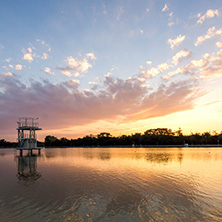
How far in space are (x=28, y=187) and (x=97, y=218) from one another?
36.8 feet

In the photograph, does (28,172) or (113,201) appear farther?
(28,172)

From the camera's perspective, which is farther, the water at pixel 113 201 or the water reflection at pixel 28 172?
the water reflection at pixel 28 172

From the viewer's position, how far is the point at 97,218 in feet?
34.4

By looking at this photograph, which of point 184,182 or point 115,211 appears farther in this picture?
point 184,182

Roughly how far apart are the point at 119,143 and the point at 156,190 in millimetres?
181664

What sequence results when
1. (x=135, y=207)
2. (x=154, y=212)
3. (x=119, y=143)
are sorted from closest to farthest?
(x=154, y=212)
(x=135, y=207)
(x=119, y=143)

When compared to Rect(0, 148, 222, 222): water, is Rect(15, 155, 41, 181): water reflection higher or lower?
higher

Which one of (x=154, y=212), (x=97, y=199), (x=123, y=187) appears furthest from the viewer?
(x=123, y=187)

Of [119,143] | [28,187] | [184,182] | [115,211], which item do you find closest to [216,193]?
[184,182]

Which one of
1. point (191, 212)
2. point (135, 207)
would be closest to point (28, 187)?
point (135, 207)

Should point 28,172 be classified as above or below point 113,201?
above

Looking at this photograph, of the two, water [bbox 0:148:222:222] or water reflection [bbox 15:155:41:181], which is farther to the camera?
water reflection [bbox 15:155:41:181]

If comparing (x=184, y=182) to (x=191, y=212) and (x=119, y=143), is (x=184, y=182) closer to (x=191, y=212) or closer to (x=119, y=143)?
(x=191, y=212)

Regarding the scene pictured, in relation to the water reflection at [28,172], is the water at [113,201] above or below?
below
